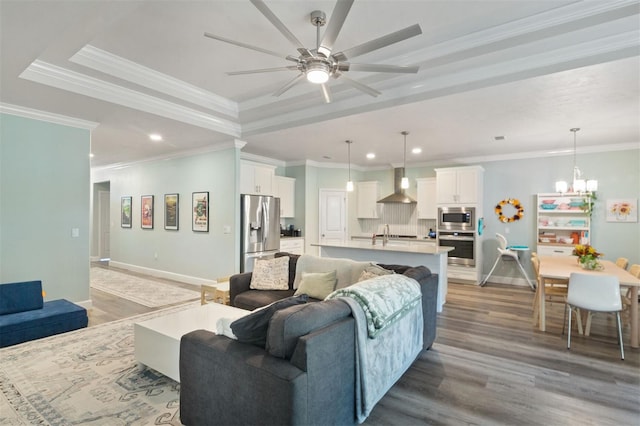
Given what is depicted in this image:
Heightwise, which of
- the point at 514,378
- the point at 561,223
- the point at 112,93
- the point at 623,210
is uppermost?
the point at 112,93

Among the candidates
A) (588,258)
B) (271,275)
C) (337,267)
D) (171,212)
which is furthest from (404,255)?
(171,212)

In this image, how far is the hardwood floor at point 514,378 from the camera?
2.29 metres

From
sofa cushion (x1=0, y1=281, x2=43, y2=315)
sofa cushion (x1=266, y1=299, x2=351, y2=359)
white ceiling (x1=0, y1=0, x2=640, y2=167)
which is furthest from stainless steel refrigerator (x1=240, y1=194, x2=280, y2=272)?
sofa cushion (x1=266, y1=299, x2=351, y2=359)

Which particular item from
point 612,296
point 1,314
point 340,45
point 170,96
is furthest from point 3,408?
point 612,296

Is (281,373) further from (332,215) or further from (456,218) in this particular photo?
(332,215)

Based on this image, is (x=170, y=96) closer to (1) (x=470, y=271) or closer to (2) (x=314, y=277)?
(2) (x=314, y=277)

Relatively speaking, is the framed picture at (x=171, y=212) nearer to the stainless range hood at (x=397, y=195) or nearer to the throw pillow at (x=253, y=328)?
the stainless range hood at (x=397, y=195)

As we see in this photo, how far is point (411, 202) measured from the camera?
7.92m

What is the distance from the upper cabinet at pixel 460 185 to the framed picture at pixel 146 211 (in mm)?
6291

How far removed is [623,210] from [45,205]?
902cm

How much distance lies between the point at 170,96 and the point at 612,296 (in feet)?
17.6

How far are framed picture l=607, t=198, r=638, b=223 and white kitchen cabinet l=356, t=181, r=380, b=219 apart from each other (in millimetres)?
4523

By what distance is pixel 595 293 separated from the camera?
3.38m

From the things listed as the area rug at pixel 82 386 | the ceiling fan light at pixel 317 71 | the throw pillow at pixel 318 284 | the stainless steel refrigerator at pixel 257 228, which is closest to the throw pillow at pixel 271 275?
the throw pillow at pixel 318 284
